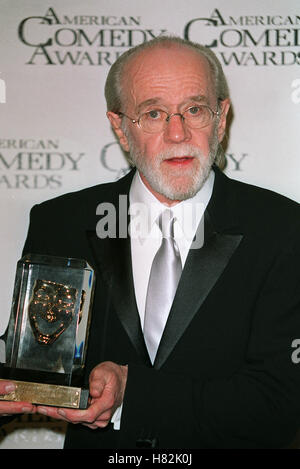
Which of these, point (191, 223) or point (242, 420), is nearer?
point (242, 420)

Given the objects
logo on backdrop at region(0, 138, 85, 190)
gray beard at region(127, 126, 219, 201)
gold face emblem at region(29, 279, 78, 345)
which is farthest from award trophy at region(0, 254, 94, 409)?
logo on backdrop at region(0, 138, 85, 190)

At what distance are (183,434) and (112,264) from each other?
1.77ft

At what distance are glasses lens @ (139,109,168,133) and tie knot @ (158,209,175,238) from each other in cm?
26

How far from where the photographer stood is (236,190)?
2.04 metres

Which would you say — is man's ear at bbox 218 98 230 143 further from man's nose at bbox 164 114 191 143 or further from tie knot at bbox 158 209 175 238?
tie knot at bbox 158 209 175 238

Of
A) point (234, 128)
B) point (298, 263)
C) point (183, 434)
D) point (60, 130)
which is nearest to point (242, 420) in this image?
point (183, 434)

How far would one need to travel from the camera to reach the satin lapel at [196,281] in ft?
6.04

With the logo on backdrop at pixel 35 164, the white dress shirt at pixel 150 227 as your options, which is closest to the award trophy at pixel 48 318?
the white dress shirt at pixel 150 227

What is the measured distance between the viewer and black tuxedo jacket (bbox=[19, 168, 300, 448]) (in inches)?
68.0

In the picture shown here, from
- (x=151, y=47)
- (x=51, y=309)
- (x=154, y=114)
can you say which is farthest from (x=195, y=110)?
(x=51, y=309)

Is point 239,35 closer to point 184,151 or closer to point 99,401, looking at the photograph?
point 184,151

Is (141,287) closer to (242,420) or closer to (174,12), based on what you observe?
(242,420)

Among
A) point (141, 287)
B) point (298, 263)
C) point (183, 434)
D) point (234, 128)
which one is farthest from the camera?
point (234, 128)
